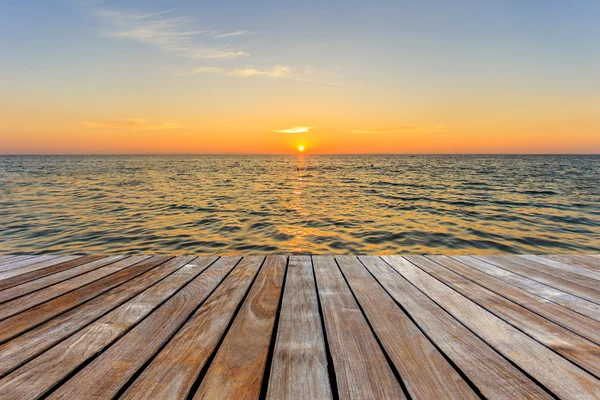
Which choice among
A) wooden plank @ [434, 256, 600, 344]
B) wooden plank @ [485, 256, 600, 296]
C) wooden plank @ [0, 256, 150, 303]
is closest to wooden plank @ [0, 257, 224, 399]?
wooden plank @ [0, 256, 150, 303]

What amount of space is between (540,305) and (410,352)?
1.32 metres

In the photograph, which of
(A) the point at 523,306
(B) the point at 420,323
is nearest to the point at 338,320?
(B) the point at 420,323

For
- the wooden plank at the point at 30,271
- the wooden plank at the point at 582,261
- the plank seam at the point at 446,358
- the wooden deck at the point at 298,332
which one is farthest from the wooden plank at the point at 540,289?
the wooden plank at the point at 30,271

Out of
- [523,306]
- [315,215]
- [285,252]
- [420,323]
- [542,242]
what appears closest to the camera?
[420,323]

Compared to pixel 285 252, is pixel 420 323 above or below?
above

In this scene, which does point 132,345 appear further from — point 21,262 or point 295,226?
point 295,226

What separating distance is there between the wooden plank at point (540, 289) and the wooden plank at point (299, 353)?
1.78 m

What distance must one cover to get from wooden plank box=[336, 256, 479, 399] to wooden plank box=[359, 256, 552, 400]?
62 mm

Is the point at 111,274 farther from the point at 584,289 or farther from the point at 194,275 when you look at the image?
the point at 584,289

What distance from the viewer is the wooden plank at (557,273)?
104 inches

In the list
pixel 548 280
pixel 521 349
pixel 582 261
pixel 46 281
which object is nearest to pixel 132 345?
pixel 46 281

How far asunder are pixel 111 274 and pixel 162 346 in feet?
5.27

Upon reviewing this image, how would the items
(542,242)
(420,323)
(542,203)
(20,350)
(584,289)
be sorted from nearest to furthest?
(20,350) → (420,323) → (584,289) → (542,242) → (542,203)

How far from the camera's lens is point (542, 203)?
13992mm
